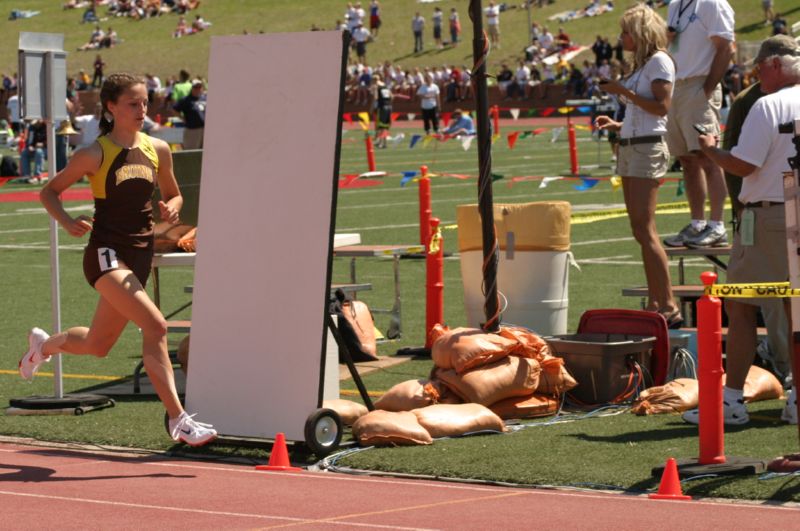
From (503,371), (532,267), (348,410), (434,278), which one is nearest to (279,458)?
(348,410)

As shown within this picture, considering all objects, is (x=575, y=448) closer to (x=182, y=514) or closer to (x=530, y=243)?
(x=182, y=514)

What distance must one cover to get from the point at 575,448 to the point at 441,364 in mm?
1420

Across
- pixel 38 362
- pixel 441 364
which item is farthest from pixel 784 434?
pixel 38 362

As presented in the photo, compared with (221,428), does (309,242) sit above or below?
above

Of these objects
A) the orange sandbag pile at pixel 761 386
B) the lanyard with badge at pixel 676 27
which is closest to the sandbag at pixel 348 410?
the orange sandbag pile at pixel 761 386

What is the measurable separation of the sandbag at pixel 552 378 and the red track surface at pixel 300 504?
1.97m

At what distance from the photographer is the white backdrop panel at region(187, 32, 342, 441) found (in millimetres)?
9055

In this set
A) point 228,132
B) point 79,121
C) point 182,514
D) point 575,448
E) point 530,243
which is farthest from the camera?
point 79,121

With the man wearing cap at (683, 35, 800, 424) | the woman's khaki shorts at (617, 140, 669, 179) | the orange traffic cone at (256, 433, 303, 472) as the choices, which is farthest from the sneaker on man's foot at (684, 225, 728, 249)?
the orange traffic cone at (256, 433, 303, 472)

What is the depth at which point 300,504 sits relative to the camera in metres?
7.66

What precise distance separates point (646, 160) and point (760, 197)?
2.34 meters

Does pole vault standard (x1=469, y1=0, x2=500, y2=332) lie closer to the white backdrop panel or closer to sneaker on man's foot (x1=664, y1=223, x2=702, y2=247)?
the white backdrop panel

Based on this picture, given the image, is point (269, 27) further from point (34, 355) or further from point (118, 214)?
point (118, 214)

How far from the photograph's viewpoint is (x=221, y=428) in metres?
9.37
